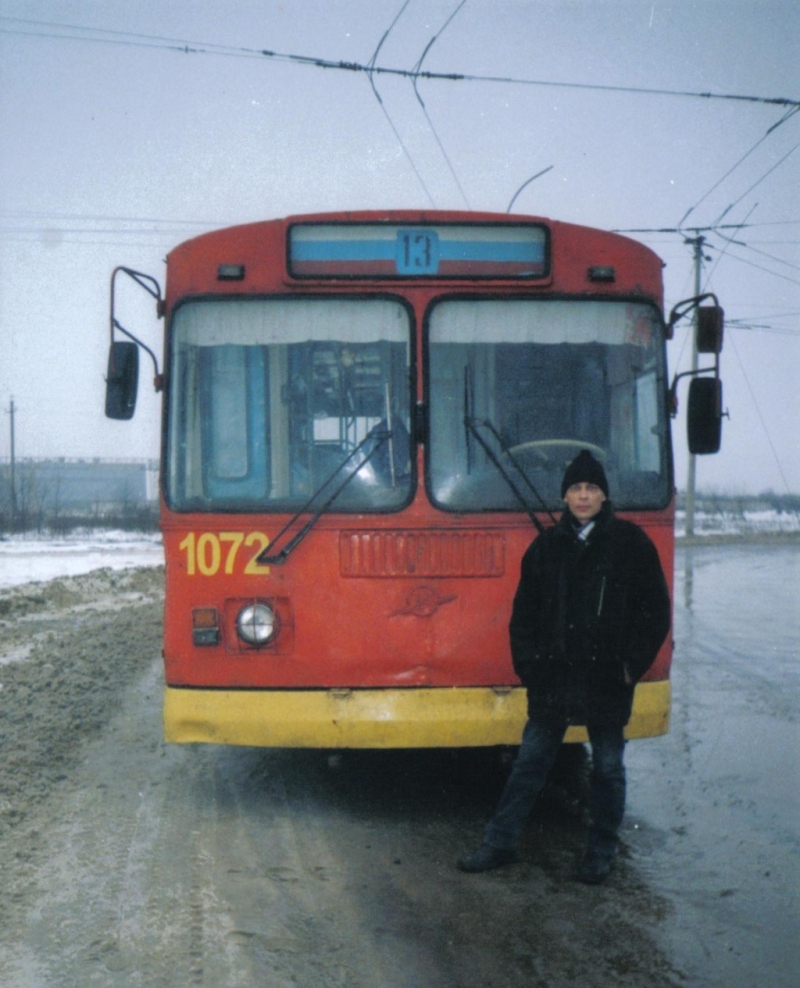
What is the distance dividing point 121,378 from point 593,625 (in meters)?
2.62

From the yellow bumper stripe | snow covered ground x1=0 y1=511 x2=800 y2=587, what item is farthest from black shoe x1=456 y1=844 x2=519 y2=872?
snow covered ground x1=0 y1=511 x2=800 y2=587

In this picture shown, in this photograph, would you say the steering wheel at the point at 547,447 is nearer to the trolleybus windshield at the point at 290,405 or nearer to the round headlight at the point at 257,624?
the trolleybus windshield at the point at 290,405

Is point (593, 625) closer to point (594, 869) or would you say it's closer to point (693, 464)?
point (594, 869)

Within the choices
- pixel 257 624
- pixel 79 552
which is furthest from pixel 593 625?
pixel 79 552

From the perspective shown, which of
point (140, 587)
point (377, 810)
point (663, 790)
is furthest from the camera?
point (140, 587)

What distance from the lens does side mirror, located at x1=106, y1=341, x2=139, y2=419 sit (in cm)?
557

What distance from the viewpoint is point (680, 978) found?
3580 mm

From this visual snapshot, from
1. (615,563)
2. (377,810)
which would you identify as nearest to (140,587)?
(377,810)

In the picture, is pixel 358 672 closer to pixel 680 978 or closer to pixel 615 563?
pixel 615 563

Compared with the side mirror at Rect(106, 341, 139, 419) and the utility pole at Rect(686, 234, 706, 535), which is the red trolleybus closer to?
the side mirror at Rect(106, 341, 139, 419)

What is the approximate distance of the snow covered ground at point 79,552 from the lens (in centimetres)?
2492

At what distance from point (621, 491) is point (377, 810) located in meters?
2.02

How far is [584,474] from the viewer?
4555 mm

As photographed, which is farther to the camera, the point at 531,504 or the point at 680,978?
the point at 531,504
